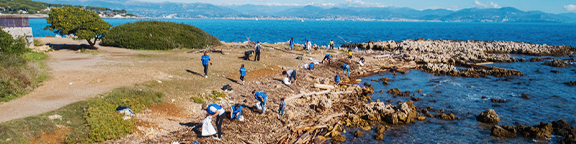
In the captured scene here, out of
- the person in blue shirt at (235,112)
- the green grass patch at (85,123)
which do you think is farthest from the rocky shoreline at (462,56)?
the green grass patch at (85,123)

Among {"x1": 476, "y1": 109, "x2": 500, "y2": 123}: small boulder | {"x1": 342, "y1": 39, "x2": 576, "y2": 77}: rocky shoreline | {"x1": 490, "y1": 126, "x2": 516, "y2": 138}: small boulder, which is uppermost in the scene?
{"x1": 342, "y1": 39, "x2": 576, "y2": 77}: rocky shoreline

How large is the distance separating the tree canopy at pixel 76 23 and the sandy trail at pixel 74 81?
342 centimetres

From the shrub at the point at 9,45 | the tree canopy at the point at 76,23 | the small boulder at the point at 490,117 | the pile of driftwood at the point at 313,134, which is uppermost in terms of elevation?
the tree canopy at the point at 76,23

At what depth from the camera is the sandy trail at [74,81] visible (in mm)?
13765

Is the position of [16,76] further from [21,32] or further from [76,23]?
[21,32]

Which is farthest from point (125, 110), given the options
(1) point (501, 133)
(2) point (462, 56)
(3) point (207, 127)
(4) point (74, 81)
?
(2) point (462, 56)

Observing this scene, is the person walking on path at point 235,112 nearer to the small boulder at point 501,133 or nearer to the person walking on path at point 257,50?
the small boulder at point 501,133

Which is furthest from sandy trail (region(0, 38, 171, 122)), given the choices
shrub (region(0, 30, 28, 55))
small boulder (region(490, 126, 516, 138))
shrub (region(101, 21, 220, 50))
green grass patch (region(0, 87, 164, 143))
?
small boulder (region(490, 126, 516, 138))

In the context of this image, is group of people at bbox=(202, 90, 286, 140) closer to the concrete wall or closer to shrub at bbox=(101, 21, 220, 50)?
shrub at bbox=(101, 21, 220, 50)

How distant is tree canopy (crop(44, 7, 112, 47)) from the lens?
29.4 meters

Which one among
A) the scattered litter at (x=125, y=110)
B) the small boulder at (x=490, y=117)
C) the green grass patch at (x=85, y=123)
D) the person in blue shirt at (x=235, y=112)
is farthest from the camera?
the small boulder at (x=490, y=117)

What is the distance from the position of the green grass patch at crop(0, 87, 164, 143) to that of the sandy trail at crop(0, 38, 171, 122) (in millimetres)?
882

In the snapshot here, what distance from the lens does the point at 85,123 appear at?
12.9 m

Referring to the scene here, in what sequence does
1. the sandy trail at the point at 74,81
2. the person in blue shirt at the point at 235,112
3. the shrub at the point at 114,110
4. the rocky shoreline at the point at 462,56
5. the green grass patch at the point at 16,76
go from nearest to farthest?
1. the shrub at the point at 114,110
2. the sandy trail at the point at 74,81
3. the green grass patch at the point at 16,76
4. the person in blue shirt at the point at 235,112
5. the rocky shoreline at the point at 462,56
